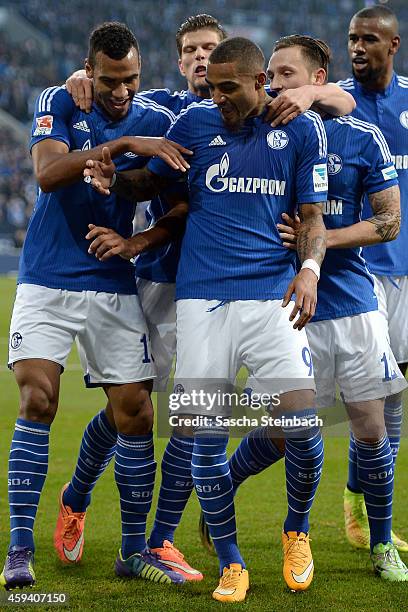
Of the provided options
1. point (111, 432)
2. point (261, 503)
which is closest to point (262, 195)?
point (111, 432)

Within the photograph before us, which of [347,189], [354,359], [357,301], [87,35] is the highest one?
[87,35]

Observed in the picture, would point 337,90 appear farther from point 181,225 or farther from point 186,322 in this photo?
point 186,322

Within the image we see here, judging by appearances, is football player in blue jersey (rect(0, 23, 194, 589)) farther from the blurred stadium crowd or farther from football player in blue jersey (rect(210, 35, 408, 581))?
the blurred stadium crowd

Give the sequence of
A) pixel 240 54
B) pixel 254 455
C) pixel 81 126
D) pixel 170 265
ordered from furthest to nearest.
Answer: pixel 254 455 < pixel 170 265 < pixel 81 126 < pixel 240 54

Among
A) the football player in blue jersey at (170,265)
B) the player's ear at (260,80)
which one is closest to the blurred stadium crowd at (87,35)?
the football player in blue jersey at (170,265)

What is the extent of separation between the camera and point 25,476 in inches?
170

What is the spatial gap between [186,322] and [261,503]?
2089 millimetres

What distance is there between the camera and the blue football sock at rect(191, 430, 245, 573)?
4203mm

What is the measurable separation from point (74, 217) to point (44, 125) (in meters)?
0.41

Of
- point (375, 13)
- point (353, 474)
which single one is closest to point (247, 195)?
point (375, 13)

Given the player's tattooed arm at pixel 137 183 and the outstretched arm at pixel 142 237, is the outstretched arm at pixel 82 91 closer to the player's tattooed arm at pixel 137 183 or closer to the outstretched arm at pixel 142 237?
the player's tattooed arm at pixel 137 183

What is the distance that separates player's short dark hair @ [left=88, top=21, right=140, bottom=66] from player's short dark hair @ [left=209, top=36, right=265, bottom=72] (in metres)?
0.40

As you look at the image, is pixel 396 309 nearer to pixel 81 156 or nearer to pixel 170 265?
pixel 170 265

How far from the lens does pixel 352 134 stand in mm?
4668
